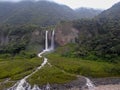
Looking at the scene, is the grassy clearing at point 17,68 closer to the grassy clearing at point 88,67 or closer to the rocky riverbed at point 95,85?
the grassy clearing at point 88,67

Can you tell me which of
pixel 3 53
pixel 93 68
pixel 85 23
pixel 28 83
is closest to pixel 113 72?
pixel 93 68

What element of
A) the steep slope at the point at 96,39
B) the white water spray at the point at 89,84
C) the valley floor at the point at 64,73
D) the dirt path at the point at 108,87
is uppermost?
the steep slope at the point at 96,39

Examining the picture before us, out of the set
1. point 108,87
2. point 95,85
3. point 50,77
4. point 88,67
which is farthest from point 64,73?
point 108,87

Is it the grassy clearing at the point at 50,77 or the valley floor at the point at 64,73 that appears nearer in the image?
the valley floor at the point at 64,73

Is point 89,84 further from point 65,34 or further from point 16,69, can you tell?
point 65,34

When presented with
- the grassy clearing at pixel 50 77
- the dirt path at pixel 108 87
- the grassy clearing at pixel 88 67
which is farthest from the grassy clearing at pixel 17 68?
the dirt path at pixel 108 87

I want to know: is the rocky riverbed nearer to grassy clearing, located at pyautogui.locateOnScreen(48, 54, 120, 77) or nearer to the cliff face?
grassy clearing, located at pyautogui.locateOnScreen(48, 54, 120, 77)
